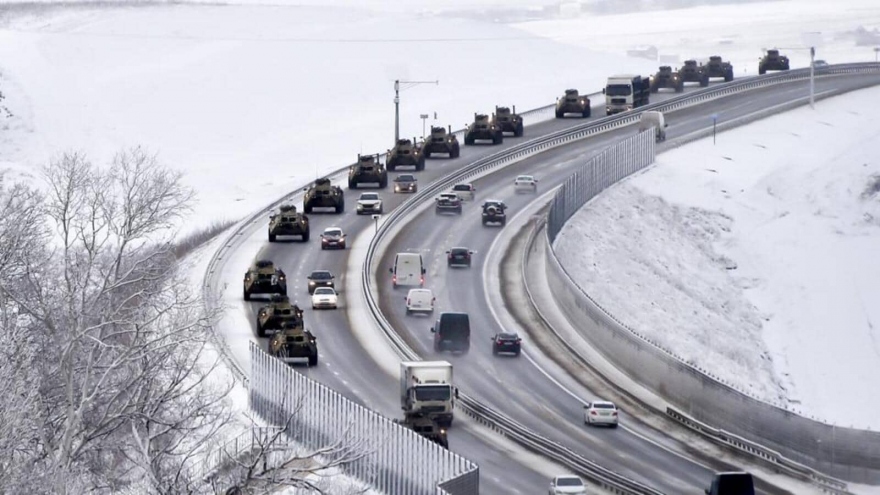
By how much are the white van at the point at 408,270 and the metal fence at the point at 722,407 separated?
638 centimetres

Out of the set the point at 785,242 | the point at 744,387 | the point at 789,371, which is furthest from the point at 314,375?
the point at 785,242

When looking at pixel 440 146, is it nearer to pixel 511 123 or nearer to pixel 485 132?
pixel 485 132

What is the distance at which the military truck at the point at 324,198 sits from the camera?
10081cm

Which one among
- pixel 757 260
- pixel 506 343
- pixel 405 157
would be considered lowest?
pixel 757 260

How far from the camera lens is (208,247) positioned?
315ft

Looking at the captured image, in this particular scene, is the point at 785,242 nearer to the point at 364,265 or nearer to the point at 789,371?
the point at 789,371

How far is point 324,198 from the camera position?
101 meters

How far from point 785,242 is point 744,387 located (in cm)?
2563

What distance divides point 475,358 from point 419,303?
756 centimetres

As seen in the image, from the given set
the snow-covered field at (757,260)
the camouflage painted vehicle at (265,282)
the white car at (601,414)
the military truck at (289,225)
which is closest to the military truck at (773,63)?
the snow-covered field at (757,260)

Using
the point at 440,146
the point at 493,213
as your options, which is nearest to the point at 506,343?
the point at 493,213

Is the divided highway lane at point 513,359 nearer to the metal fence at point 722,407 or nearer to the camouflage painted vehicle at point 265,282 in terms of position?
the metal fence at point 722,407

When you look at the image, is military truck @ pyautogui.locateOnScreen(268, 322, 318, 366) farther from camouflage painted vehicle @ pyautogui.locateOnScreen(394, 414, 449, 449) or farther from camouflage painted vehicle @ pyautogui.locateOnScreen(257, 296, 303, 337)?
camouflage painted vehicle @ pyautogui.locateOnScreen(394, 414, 449, 449)

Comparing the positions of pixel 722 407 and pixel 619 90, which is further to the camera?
pixel 619 90
